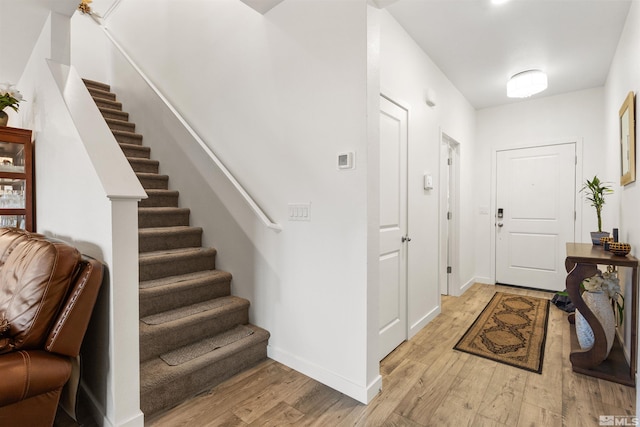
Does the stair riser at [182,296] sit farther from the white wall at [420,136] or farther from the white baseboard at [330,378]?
the white wall at [420,136]

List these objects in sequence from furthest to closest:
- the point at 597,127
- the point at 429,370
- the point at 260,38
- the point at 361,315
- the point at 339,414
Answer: the point at 597,127 → the point at 260,38 → the point at 429,370 → the point at 361,315 → the point at 339,414

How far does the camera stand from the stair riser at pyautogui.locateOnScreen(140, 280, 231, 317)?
2.12 metres

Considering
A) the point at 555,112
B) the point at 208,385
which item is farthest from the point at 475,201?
the point at 208,385

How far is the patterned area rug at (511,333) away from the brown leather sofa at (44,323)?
8.47 feet

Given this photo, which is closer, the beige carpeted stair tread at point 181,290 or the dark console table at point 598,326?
the dark console table at point 598,326

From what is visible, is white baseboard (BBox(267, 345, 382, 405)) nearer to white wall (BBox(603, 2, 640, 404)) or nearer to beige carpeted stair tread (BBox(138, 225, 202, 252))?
beige carpeted stair tread (BBox(138, 225, 202, 252))

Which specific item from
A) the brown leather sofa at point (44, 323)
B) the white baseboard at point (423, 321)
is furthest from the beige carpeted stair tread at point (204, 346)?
the white baseboard at point (423, 321)

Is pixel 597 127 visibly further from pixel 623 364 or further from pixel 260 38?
pixel 260 38

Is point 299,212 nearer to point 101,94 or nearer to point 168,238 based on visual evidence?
point 168,238

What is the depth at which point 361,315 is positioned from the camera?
186 centimetres

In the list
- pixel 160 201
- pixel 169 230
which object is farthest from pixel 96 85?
pixel 169 230

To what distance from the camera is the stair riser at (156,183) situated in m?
3.31

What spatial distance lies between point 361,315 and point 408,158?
4.82 feet

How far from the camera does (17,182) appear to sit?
2670mm
